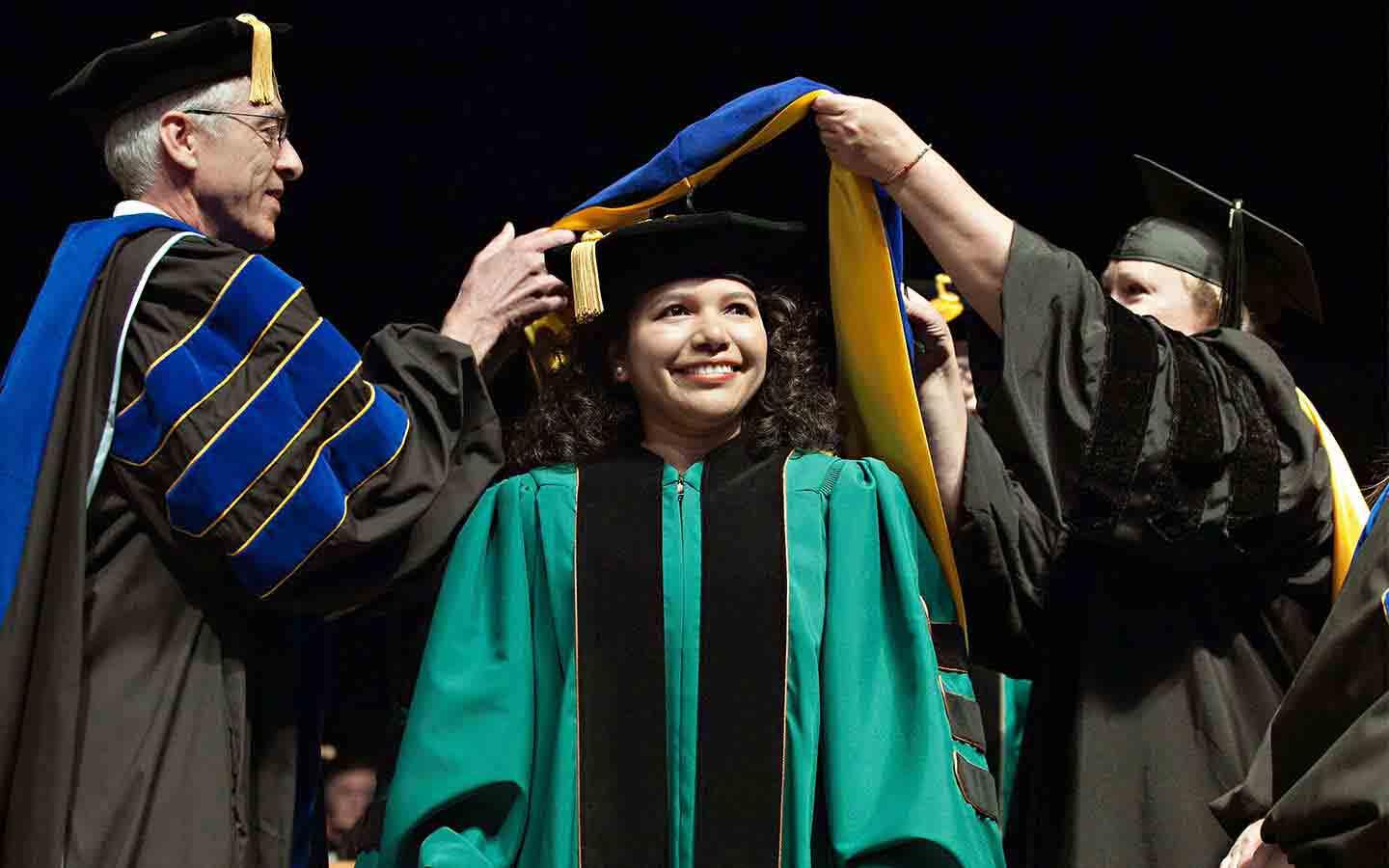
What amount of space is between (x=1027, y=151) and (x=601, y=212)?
2.57m

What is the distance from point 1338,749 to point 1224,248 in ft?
6.40

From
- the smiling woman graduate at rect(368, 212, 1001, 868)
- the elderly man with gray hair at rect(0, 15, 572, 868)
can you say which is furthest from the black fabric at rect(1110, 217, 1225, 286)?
the elderly man with gray hair at rect(0, 15, 572, 868)

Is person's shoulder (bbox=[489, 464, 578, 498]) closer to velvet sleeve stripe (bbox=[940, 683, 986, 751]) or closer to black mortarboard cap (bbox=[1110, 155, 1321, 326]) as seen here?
velvet sleeve stripe (bbox=[940, 683, 986, 751])

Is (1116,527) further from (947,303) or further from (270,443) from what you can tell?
(947,303)

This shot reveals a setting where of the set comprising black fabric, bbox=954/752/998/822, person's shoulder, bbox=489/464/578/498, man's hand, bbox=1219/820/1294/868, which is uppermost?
person's shoulder, bbox=489/464/578/498

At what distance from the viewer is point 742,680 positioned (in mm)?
3566

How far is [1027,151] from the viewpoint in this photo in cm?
621

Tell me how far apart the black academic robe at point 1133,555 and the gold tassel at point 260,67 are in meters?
1.47

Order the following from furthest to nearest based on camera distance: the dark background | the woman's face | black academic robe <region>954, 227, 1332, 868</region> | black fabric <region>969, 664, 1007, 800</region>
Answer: the dark background, black fabric <region>969, 664, 1007, 800</region>, the woman's face, black academic robe <region>954, 227, 1332, 868</region>

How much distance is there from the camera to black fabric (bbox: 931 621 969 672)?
367cm

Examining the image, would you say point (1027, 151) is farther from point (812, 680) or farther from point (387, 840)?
point (387, 840)

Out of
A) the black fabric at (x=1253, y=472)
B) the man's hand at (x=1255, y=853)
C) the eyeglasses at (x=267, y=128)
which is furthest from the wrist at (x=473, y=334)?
the man's hand at (x=1255, y=853)

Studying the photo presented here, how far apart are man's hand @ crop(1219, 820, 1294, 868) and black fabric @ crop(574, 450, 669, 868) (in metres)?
1.01

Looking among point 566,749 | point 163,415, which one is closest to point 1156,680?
point 566,749
